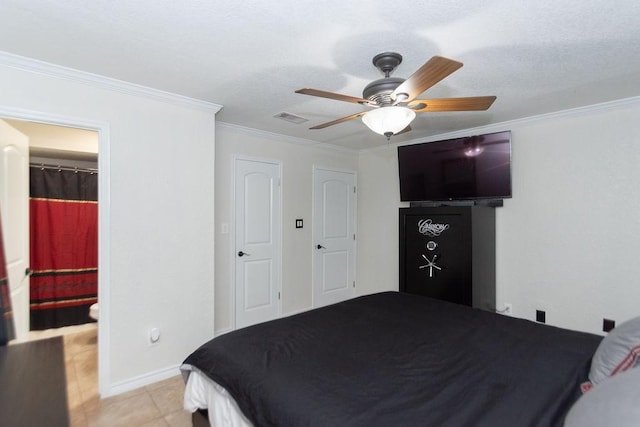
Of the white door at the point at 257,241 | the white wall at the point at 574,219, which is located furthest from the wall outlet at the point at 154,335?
the white wall at the point at 574,219

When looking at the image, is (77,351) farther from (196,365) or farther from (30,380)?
(30,380)

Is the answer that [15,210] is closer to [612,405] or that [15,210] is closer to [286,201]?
[286,201]

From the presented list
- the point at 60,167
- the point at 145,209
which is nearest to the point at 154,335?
the point at 145,209

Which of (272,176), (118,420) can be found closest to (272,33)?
(272,176)

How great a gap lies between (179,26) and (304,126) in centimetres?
192

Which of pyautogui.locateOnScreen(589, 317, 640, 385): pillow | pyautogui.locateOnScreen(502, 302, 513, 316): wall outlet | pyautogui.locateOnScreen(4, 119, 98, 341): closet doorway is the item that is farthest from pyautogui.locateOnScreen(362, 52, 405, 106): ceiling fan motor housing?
pyautogui.locateOnScreen(4, 119, 98, 341): closet doorway

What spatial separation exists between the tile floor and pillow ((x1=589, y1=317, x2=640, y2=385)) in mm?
2213

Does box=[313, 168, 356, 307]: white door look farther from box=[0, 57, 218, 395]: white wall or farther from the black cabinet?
box=[0, 57, 218, 395]: white wall

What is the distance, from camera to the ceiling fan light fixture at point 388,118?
5.71ft

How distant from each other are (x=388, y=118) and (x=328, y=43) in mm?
539

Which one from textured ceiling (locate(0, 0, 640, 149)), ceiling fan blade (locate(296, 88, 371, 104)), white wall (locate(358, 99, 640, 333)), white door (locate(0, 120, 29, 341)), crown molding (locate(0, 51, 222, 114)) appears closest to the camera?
textured ceiling (locate(0, 0, 640, 149))

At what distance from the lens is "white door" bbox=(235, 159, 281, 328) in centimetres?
355

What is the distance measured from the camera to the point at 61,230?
369 centimetres

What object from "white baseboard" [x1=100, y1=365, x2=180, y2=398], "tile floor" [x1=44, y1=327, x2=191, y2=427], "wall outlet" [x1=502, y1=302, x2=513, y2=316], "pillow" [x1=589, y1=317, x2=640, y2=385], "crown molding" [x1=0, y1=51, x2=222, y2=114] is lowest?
"tile floor" [x1=44, y1=327, x2=191, y2=427]
